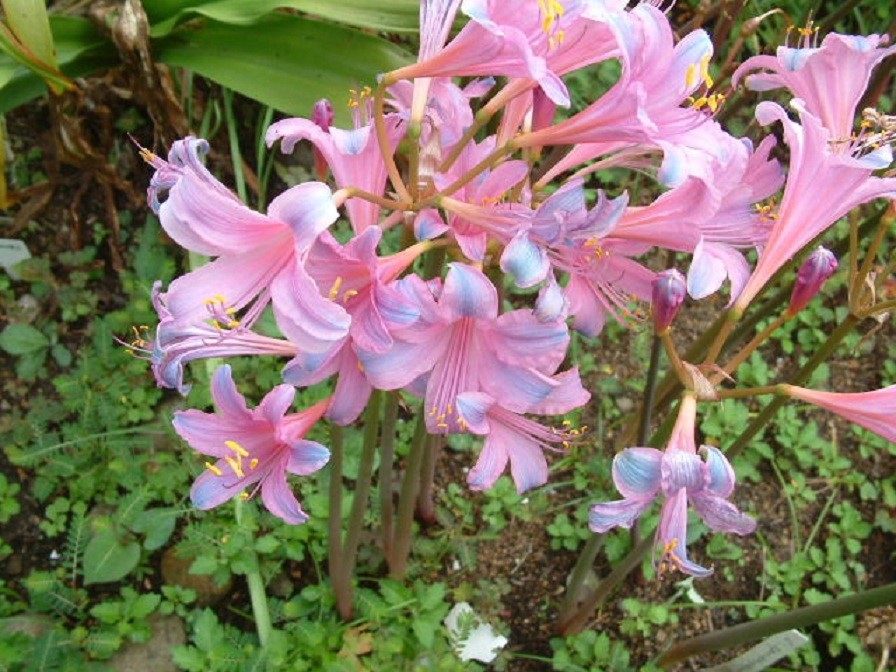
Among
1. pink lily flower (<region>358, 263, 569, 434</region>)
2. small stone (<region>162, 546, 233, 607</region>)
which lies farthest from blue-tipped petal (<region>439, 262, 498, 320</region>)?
small stone (<region>162, 546, 233, 607</region>)

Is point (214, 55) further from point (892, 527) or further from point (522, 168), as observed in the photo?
point (892, 527)

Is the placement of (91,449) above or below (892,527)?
above

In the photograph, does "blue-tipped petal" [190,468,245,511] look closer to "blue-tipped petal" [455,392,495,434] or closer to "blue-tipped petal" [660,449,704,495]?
"blue-tipped petal" [455,392,495,434]

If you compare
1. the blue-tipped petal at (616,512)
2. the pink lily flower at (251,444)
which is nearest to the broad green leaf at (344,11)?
the pink lily flower at (251,444)

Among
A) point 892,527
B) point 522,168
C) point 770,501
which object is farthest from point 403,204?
point 892,527

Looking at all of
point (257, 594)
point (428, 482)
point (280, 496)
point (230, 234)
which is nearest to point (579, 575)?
point (428, 482)

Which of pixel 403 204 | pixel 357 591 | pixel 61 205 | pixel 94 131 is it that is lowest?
pixel 357 591

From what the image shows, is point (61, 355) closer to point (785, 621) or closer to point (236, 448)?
point (236, 448)
